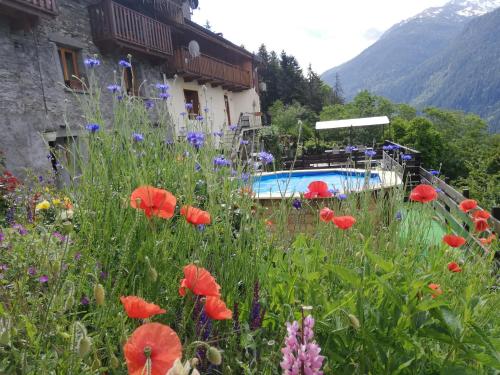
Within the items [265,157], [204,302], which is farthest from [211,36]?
[204,302]

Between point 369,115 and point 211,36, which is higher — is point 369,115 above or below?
below

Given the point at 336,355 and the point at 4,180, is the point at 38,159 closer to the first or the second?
the point at 4,180

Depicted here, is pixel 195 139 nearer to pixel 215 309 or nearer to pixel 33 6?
pixel 215 309

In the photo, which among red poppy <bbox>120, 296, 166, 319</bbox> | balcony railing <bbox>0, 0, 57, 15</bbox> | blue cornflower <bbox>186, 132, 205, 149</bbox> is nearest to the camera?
red poppy <bbox>120, 296, 166, 319</bbox>

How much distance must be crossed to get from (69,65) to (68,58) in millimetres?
184

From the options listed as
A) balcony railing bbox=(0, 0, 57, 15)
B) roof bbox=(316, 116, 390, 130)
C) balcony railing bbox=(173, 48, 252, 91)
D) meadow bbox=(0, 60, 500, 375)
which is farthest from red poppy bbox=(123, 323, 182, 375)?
roof bbox=(316, 116, 390, 130)

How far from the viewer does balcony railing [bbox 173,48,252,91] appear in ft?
43.8

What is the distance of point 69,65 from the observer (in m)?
9.42

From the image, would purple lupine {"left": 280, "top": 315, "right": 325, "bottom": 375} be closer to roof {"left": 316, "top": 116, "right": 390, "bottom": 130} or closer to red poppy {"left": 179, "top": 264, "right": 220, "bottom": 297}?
red poppy {"left": 179, "top": 264, "right": 220, "bottom": 297}

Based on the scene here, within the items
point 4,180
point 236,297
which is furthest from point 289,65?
point 236,297

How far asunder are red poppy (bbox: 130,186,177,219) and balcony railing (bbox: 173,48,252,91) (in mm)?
13102

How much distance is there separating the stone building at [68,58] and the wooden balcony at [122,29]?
0.08 ft

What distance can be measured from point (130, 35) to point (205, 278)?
11.3 metres

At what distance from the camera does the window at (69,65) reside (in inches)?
356
